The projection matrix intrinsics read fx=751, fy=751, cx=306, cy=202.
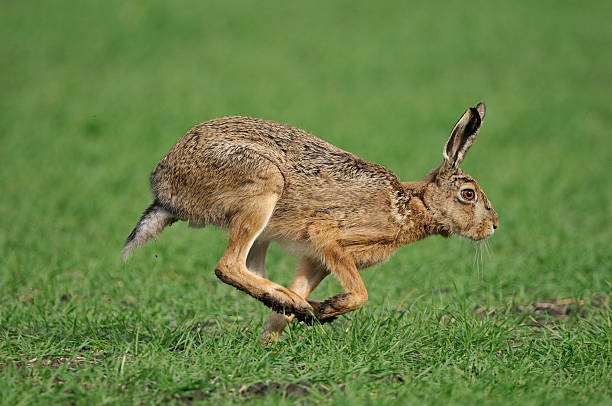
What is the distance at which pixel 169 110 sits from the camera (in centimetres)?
1316

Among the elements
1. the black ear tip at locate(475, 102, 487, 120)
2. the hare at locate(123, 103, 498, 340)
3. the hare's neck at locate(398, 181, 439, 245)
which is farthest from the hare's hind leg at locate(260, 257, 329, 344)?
the black ear tip at locate(475, 102, 487, 120)

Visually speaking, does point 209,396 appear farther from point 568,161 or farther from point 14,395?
point 568,161

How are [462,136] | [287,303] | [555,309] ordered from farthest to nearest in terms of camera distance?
[555,309], [462,136], [287,303]

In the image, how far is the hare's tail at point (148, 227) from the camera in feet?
15.5

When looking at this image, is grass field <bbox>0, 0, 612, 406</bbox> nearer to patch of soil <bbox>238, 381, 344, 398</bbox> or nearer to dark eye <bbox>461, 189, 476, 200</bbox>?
patch of soil <bbox>238, 381, 344, 398</bbox>

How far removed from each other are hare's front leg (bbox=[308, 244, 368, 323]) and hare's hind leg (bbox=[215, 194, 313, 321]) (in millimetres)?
96

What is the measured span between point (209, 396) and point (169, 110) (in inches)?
390

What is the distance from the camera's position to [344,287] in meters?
4.60

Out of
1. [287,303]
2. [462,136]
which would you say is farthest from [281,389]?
[462,136]

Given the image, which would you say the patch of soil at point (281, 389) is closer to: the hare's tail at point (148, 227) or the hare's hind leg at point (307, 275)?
the hare's hind leg at point (307, 275)

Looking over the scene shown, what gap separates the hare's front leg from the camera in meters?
4.45

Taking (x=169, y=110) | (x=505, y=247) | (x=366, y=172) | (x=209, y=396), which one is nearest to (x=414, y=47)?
(x=169, y=110)

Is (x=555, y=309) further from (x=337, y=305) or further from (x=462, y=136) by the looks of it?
(x=337, y=305)

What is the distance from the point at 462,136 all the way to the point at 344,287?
1243 millimetres
